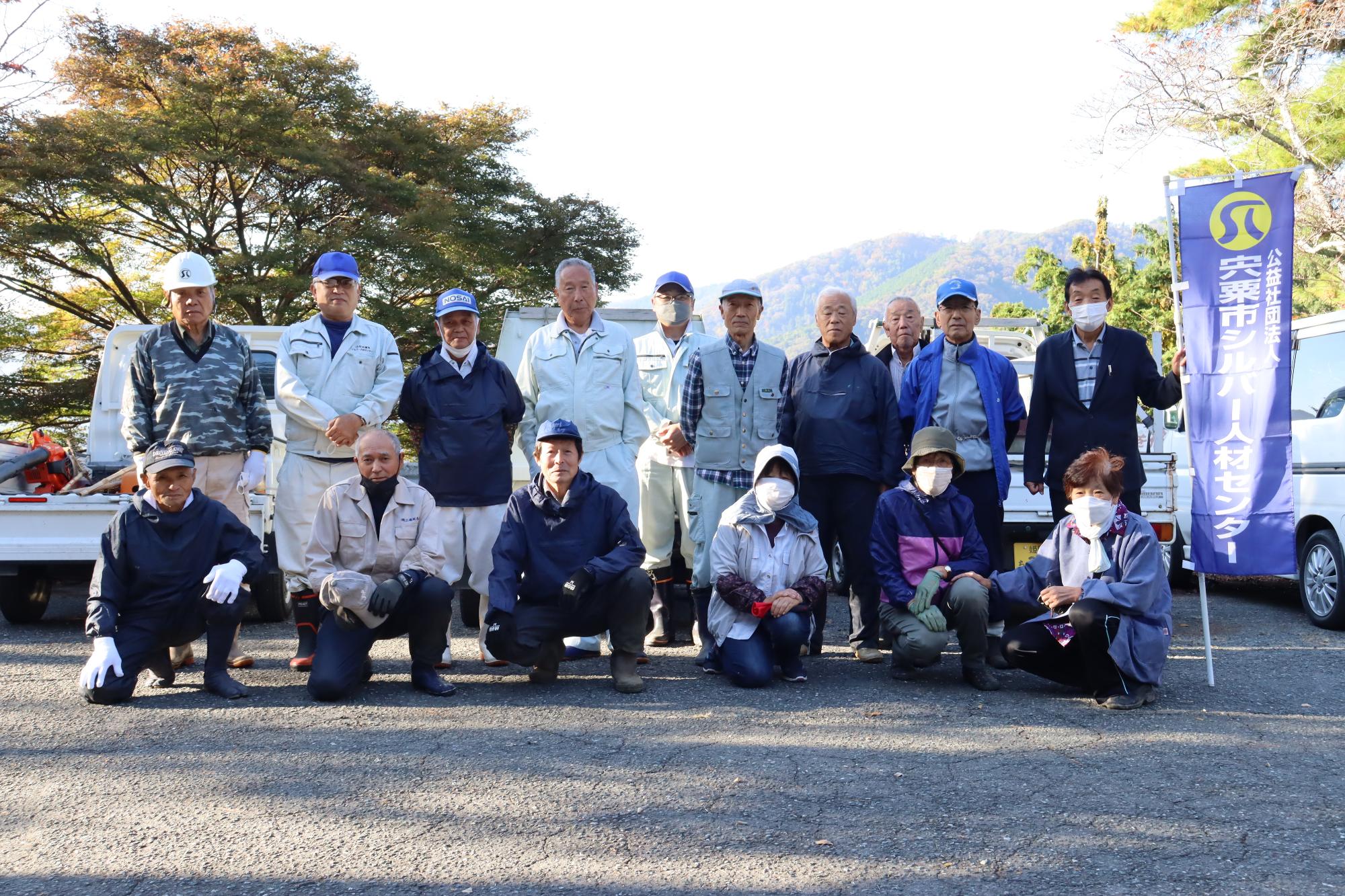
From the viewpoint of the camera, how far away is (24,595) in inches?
302

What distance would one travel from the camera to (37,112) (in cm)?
1483

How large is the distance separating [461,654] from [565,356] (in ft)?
6.17

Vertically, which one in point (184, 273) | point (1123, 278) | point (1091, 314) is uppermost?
point (1123, 278)

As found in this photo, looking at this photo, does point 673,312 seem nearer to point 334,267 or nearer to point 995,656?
point 334,267

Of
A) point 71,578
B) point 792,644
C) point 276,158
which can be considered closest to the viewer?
point 792,644

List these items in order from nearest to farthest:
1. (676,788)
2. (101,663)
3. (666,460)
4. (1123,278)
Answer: (676,788) → (101,663) → (666,460) → (1123,278)

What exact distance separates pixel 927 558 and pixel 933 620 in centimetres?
36

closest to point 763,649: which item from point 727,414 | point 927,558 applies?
point 927,558

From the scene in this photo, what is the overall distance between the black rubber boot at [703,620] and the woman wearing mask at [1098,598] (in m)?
1.50

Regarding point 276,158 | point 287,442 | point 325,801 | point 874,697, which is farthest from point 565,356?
point 276,158

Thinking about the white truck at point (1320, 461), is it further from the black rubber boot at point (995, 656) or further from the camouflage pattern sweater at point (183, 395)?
the camouflage pattern sweater at point (183, 395)

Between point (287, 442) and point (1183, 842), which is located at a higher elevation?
point (287, 442)

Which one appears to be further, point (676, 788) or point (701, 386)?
point (701, 386)

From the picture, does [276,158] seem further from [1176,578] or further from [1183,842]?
[1183,842]
